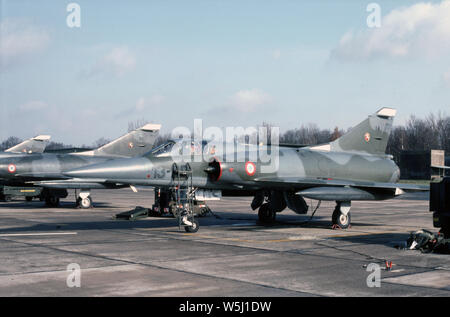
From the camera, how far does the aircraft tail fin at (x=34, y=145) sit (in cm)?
3500

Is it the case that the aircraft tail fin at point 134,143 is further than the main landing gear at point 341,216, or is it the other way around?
the aircraft tail fin at point 134,143

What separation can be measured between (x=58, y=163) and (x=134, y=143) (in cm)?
416

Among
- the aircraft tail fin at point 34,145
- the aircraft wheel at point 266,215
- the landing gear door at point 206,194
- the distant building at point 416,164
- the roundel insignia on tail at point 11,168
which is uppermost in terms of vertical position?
the aircraft tail fin at point 34,145

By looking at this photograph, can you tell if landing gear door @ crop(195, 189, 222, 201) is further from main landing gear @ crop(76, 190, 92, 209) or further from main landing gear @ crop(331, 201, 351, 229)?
main landing gear @ crop(76, 190, 92, 209)

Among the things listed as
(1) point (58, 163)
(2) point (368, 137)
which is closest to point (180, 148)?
(2) point (368, 137)

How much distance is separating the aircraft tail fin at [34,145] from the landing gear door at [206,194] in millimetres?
21993

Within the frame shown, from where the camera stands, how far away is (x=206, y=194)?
1611 centimetres

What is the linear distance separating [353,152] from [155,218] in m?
8.23

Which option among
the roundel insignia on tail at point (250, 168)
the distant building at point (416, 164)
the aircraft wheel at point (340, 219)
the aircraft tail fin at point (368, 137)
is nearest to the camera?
the roundel insignia on tail at point (250, 168)

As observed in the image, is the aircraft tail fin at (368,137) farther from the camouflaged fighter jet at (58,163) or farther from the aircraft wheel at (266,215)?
the camouflaged fighter jet at (58,163)

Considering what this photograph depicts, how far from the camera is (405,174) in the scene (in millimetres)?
84875

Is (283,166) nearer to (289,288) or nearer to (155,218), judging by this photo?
(155,218)

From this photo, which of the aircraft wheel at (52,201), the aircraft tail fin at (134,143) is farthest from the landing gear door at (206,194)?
the aircraft wheel at (52,201)
